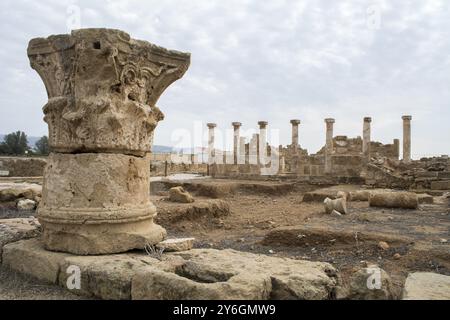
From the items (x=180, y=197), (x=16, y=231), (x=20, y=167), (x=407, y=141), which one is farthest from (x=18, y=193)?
(x=407, y=141)

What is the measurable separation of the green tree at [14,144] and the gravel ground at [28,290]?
3169 centimetres

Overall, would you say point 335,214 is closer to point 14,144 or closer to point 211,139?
point 211,139

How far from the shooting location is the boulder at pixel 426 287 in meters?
3.25

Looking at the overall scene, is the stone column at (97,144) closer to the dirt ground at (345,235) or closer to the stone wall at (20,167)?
the dirt ground at (345,235)

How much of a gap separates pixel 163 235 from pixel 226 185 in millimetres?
11825

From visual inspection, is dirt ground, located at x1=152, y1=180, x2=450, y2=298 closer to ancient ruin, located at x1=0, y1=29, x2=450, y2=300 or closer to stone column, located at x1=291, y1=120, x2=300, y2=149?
ancient ruin, located at x1=0, y1=29, x2=450, y2=300

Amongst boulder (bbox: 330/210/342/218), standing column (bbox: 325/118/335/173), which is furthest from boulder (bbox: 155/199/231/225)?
standing column (bbox: 325/118/335/173)

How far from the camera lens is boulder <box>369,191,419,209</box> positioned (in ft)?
34.7

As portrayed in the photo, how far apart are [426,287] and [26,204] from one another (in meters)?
9.00

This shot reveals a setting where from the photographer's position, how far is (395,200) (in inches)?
423

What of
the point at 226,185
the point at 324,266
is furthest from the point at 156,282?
the point at 226,185

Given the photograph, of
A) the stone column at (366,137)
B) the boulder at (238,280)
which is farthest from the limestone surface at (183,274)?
the stone column at (366,137)

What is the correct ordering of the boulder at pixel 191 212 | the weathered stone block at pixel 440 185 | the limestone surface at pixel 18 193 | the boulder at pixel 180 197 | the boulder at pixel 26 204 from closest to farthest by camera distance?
the boulder at pixel 191 212 → the boulder at pixel 26 204 → the limestone surface at pixel 18 193 → the boulder at pixel 180 197 → the weathered stone block at pixel 440 185

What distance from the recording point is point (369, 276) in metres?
3.26
